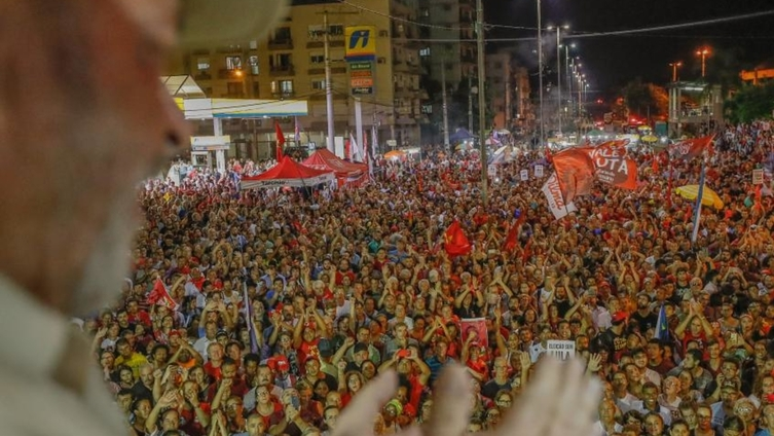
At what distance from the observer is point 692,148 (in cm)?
1794

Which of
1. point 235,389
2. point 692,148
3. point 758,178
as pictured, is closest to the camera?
point 235,389

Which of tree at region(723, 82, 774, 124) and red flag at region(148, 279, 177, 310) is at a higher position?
tree at region(723, 82, 774, 124)

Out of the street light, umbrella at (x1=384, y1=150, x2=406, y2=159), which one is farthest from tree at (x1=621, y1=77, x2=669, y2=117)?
umbrella at (x1=384, y1=150, x2=406, y2=159)

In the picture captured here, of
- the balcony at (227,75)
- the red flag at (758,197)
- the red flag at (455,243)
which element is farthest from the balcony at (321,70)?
the red flag at (455,243)

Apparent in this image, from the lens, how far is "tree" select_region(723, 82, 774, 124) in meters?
48.5

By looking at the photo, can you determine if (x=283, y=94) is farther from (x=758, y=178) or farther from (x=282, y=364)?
(x=282, y=364)

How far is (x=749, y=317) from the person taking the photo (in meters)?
7.45

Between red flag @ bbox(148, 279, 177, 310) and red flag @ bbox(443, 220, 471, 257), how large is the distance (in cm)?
428

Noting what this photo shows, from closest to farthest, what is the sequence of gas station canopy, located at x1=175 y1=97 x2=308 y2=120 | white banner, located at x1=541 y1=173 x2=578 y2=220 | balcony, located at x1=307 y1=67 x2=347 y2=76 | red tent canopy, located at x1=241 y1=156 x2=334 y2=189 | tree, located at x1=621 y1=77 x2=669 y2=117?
white banner, located at x1=541 y1=173 x2=578 y2=220 → red tent canopy, located at x1=241 y1=156 x2=334 y2=189 → gas station canopy, located at x1=175 y1=97 x2=308 y2=120 → balcony, located at x1=307 y1=67 x2=347 y2=76 → tree, located at x1=621 y1=77 x2=669 y2=117

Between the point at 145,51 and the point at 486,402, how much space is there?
5.59 metres

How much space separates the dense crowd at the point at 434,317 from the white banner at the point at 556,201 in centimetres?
40

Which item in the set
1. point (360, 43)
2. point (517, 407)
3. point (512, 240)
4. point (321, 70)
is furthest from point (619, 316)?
point (321, 70)

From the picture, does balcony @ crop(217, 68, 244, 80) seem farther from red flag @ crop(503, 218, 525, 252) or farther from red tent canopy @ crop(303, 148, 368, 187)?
red flag @ crop(503, 218, 525, 252)

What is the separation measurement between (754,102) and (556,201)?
137 feet
